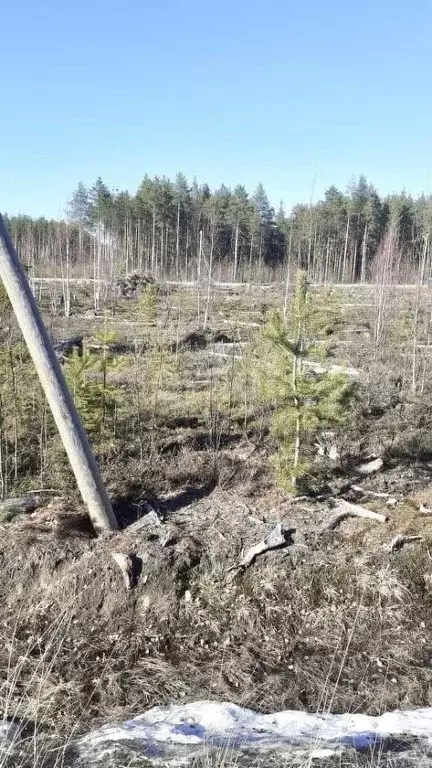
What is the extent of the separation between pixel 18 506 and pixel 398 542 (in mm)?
5481

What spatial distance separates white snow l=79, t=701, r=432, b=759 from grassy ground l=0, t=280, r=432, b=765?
0.26 m

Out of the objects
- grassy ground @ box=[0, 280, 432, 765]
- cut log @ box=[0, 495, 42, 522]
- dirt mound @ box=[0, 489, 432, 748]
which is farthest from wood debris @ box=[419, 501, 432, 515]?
cut log @ box=[0, 495, 42, 522]

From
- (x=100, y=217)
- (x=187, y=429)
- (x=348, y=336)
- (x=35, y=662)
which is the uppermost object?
(x=100, y=217)

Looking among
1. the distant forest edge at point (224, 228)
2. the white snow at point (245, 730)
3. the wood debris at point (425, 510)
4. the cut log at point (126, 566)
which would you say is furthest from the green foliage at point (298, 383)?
the distant forest edge at point (224, 228)

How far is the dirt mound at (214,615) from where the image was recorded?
4.89m

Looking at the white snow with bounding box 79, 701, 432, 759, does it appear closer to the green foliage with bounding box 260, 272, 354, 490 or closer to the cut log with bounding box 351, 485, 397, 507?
the cut log with bounding box 351, 485, 397, 507

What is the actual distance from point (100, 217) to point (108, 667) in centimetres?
4963

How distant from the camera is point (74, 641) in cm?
570

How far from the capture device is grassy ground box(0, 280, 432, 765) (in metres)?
4.93

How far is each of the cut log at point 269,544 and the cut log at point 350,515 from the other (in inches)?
20.8

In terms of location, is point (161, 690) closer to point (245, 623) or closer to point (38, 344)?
point (245, 623)

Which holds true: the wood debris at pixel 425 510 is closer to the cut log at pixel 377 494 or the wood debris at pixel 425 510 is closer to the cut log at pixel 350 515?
the cut log at pixel 377 494

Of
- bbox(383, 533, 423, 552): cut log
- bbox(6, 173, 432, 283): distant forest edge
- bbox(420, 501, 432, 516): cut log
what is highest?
bbox(6, 173, 432, 283): distant forest edge

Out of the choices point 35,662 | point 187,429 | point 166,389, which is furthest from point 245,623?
point 166,389
